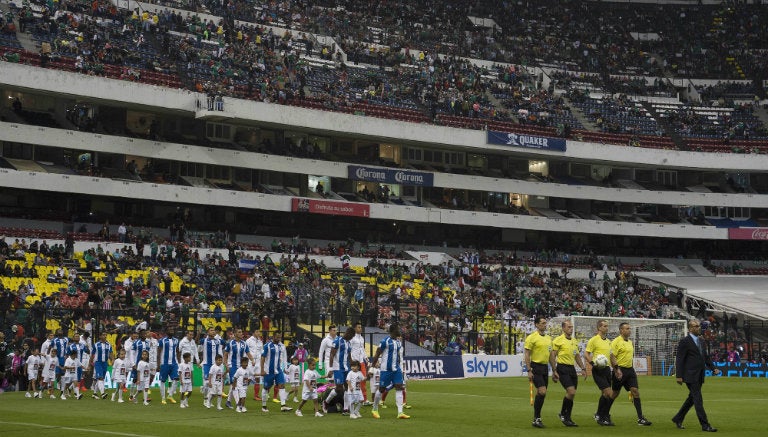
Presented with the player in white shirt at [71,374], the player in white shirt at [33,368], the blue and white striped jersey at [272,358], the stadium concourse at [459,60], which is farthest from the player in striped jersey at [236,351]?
the stadium concourse at [459,60]

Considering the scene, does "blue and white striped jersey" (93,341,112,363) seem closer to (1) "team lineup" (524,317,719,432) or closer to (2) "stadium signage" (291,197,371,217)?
(1) "team lineup" (524,317,719,432)

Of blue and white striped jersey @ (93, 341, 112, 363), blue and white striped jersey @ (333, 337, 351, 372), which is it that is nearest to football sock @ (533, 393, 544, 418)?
blue and white striped jersey @ (333, 337, 351, 372)

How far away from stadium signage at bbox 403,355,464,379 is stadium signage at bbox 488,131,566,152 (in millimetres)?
33907

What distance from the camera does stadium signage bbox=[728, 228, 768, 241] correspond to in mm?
82188

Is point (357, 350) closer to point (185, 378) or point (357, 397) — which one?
point (357, 397)

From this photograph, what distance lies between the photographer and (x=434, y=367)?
43.8m

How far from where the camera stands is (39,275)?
49000 millimetres

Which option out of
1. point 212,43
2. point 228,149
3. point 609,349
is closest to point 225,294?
point 228,149

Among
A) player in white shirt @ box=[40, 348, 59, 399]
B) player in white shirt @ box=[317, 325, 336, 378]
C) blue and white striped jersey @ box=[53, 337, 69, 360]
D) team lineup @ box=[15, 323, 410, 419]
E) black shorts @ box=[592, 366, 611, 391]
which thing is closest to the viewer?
black shorts @ box=[592, 366, 611, 391]

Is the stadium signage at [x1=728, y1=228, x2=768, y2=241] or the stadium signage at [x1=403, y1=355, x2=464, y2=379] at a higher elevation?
the stadium signage at [x1=728, y1=228, x2=768, y2=241]

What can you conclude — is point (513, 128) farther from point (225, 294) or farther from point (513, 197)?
point (225, 294)

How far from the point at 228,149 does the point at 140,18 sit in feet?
37.6

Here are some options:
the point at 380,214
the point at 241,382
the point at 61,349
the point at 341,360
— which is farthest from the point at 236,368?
the point at 380,214

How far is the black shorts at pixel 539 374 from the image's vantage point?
69.2ft
